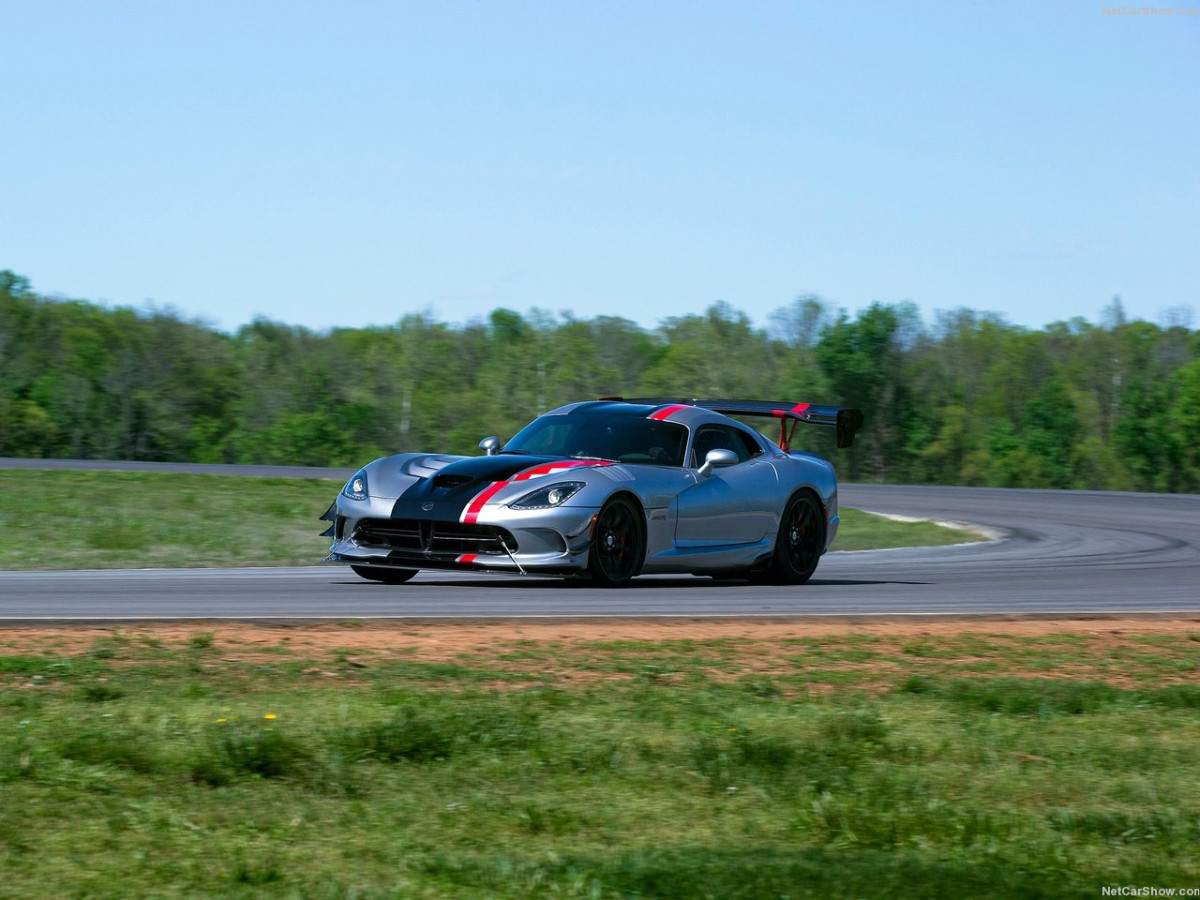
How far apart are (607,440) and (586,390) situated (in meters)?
73.4

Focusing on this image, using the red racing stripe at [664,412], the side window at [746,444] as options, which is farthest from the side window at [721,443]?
the red racing stripe at [664,412]

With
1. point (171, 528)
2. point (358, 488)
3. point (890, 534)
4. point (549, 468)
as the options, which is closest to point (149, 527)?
point (171, 528)

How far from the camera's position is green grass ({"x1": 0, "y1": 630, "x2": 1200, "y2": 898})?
147 inches

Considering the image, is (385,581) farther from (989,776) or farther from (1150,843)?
(1150,843)

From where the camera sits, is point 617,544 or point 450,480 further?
point 617,544

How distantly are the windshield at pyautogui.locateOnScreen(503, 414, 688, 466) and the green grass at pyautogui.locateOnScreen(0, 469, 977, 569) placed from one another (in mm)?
4101

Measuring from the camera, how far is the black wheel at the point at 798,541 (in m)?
13.4

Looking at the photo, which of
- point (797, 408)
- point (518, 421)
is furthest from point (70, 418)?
point (797, 408)

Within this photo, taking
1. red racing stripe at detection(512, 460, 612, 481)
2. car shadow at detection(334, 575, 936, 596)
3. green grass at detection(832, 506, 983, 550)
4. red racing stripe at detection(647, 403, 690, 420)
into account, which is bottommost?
green grass at detection(832, 506, 983, 550)

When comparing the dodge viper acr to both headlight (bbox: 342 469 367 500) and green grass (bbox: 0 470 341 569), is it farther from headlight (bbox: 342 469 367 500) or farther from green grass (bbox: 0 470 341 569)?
green grass (bbox: 0 470 341 569)

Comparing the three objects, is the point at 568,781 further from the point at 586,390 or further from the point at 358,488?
the point at 586,390

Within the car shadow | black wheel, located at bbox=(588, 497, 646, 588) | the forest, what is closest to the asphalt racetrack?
the car shadow

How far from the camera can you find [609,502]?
460 inches

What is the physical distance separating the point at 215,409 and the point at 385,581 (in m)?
65.5
